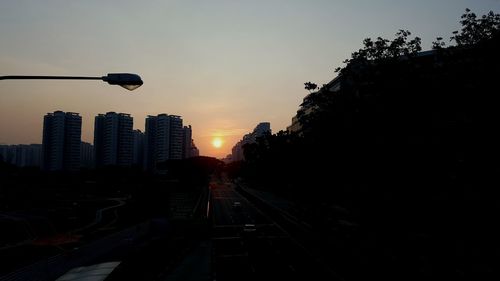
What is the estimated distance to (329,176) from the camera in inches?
1732

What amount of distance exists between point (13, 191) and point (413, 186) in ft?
421

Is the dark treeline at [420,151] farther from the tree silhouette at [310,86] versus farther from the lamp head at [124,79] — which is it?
the lamp head at [124,79]

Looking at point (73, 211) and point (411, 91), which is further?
point (73, 211)

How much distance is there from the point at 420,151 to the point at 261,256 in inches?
621

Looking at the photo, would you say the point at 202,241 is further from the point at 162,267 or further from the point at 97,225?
the point at 97,225

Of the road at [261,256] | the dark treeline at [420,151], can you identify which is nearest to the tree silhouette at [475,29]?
the dark treeline at [420,151]

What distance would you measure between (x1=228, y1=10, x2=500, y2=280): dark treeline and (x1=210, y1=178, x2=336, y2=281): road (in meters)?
2.96

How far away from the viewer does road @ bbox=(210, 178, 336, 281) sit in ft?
99.0

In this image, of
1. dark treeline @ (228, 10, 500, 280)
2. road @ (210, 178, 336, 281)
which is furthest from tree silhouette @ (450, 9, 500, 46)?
road @ (210, 178, 336, 281)

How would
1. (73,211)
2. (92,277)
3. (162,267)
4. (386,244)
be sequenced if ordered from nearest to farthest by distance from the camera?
1. (92,277)
2. (162,267)
3. (386,244)
4. (73,211)

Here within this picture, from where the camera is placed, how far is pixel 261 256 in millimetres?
37250

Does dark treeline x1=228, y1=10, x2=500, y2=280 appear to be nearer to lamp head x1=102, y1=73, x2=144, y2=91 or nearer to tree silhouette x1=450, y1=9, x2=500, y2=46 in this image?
tree silhouette x1=450, y1=9, x2=500, y2=46

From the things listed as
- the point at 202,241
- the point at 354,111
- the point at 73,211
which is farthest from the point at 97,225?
the point at 354,111

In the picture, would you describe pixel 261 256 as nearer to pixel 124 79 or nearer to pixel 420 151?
pixel 420 151
